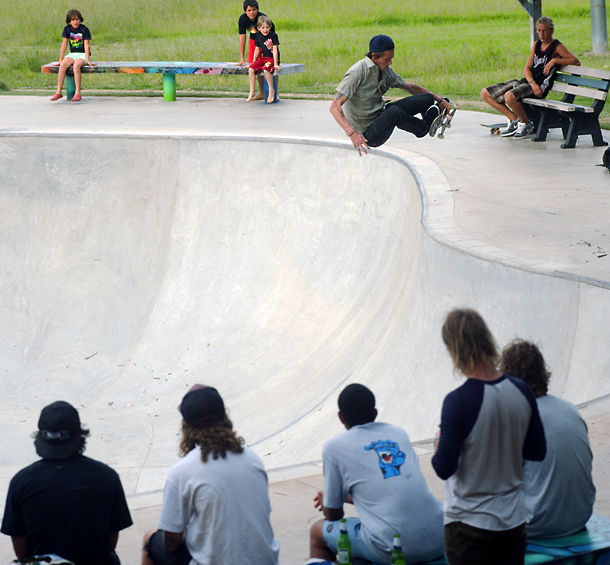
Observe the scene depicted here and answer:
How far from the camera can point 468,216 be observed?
7441 mm

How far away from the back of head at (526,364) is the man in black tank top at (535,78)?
28.1ft

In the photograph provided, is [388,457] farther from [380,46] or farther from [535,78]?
[535,78]

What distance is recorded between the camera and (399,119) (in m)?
7.05

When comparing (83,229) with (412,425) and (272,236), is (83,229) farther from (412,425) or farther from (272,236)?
(412,425)

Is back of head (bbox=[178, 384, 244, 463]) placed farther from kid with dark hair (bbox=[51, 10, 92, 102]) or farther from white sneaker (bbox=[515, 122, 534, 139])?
kid with dark hair (bbox=[51, 10, 92, 102])

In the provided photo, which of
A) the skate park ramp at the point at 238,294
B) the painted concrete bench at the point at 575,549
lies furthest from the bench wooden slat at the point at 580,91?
the painted concrete bench at the point at 575,549

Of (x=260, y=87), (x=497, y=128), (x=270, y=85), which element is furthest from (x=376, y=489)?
(x=260, y=87)

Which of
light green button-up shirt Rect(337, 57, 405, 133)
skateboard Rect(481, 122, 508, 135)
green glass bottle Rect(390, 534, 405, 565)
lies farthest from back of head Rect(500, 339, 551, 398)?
skateboard Rect(481, 122, 508, 135)

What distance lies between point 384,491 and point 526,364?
73cm

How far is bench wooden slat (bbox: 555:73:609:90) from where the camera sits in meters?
10.3

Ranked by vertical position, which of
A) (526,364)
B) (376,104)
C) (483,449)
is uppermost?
(376,104)

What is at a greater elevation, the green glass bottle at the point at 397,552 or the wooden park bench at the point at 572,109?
the wooden park bench at the point at 572,109

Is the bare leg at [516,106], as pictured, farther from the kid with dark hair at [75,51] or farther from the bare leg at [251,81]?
the kid with dark hair at [75,51]

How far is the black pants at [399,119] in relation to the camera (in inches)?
276
